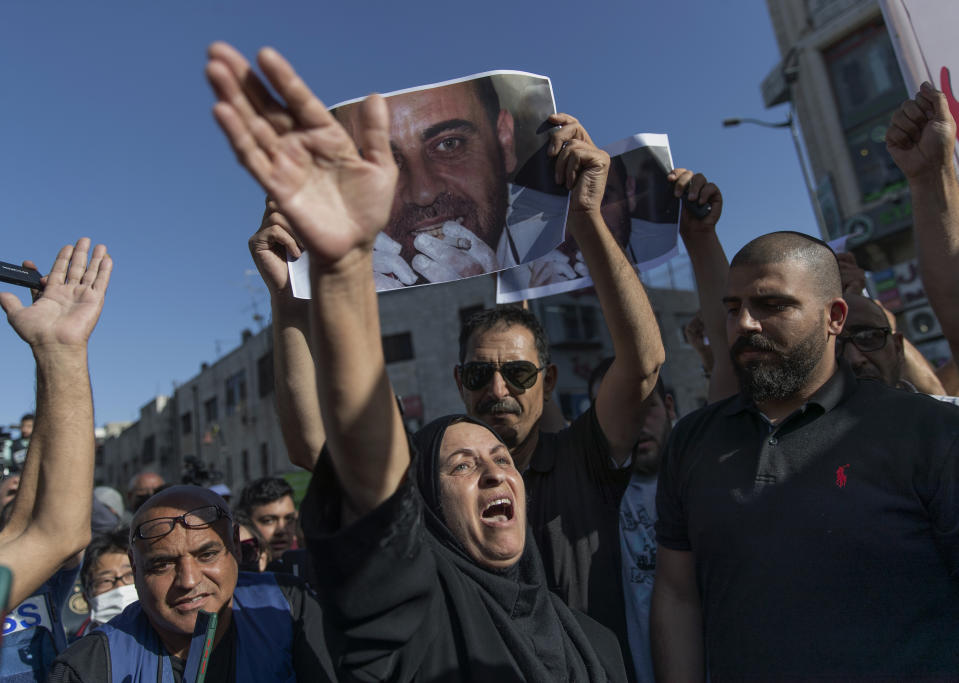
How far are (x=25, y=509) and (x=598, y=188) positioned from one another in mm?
1924

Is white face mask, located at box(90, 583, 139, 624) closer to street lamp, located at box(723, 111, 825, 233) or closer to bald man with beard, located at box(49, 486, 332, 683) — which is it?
bald man with beard, located at box(49, 486, 332, 683)

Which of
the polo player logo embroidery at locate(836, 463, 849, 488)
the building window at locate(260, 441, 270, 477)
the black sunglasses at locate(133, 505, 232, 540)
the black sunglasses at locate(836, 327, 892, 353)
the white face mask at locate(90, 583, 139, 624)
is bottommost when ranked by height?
the white face mask at locate(90, 583, 139, 624)

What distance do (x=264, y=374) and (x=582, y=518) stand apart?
3278 centimetres

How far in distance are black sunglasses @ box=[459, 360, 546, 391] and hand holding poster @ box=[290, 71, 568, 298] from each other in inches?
14.5

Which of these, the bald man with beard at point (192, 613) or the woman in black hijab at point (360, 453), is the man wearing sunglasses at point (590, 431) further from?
the bald man with beard at point (192, 613)

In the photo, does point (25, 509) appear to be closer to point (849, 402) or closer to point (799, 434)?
point (799, 434)

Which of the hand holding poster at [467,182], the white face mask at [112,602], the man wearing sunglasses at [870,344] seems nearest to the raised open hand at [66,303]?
the hand holding poster at [467,182]

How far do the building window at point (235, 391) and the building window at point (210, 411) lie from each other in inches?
77.4

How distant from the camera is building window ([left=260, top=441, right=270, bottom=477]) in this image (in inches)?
1300

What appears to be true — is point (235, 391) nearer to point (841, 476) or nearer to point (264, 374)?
point (264, 374)

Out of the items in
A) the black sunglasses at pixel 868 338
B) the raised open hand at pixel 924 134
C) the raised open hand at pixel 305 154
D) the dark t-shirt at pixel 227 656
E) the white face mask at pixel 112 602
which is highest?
the raised open hand at pixel 924 134

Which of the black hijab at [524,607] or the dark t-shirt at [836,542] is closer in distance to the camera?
the black hijab at [524,607]

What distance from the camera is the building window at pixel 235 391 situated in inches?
1416

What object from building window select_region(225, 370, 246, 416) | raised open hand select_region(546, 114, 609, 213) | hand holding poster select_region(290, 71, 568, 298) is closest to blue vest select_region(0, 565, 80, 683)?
hand holding poster select_region(290, 71, 568, 298)
